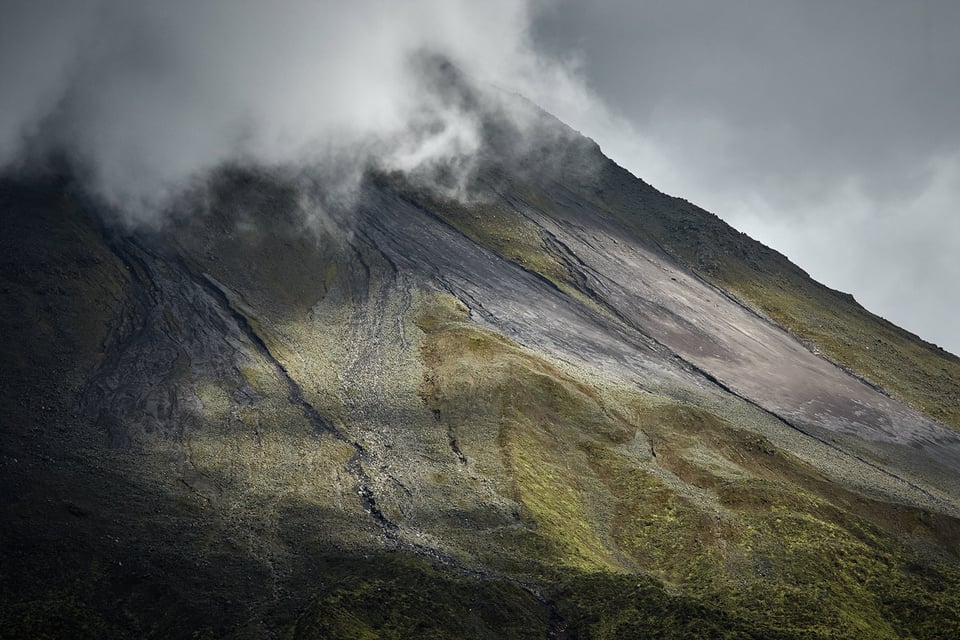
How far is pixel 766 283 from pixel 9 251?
117m

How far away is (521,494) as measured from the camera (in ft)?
171

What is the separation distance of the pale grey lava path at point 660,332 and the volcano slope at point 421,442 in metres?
0.60

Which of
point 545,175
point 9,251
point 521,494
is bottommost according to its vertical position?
point 9,251

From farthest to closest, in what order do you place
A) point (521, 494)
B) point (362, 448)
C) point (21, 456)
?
point (362, 448)
point (521, 494)
point (21, 456)

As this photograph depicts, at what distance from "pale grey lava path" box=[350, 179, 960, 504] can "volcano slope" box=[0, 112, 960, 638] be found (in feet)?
1.97

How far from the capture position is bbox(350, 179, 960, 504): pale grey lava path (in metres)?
80.2

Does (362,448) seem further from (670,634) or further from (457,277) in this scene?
(457,277)

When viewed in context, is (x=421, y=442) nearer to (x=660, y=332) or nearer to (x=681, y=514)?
(x=681, y=514)

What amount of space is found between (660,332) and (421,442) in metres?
49.5

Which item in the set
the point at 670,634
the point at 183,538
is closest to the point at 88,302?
the point at 183,538

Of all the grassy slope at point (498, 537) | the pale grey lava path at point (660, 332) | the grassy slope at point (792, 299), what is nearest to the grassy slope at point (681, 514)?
the grassy slope at point (498, 537)

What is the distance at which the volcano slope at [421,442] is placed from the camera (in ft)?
125

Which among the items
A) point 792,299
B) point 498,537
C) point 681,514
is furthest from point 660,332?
point 498,537

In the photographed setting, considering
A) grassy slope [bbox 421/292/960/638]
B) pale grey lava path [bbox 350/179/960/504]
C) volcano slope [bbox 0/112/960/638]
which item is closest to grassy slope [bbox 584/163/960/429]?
volcano slope [bbox 0/112/960/638]
